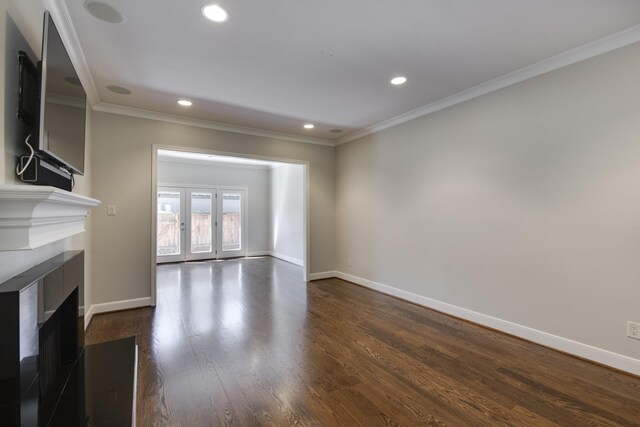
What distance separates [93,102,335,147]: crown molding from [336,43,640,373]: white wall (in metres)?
1.73

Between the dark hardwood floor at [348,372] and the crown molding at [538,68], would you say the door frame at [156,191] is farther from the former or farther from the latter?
the crown molding at [538,68]

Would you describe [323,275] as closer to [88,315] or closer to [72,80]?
[88,315]

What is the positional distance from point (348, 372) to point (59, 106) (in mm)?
2591

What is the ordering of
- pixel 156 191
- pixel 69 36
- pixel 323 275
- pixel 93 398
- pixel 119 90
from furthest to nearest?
pixel 323 275
pixel 156 191
pixel 119 90
pixel 69 36
pixel 93 398

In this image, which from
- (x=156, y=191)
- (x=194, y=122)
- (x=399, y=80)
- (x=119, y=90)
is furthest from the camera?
(x=194, y=122)

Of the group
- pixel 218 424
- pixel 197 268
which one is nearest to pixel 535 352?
pixel 218 424

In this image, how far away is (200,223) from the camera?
7.44m

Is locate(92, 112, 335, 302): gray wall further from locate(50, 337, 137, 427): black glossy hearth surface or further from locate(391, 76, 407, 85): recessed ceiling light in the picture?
locate(391, 76, 407, 85): recessed ceiling light

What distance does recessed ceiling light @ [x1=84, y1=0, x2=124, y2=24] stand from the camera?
6.29ft

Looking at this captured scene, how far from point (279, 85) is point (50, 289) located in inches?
103

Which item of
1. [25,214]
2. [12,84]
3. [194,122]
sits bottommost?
[25,214]

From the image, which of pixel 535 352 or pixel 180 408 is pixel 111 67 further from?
pixel 535 352

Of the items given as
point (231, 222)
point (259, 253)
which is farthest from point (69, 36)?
point (259, 253)

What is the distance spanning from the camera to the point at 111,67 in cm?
274
